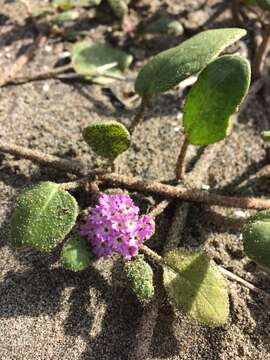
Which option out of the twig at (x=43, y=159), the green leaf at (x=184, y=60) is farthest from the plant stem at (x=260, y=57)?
the twig at (x=43, y=159)

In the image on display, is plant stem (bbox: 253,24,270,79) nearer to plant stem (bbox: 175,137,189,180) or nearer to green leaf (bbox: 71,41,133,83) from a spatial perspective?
green leaf (bbox: 71,41,133,83)

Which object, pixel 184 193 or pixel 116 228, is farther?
pixel 184 193

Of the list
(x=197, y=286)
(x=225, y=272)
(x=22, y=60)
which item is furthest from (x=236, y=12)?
(x=197, y=286)

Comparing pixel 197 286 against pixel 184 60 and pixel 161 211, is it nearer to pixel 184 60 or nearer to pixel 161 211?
pixel 161 211

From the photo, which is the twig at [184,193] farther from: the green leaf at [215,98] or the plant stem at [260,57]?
the plant stem at [260,57]

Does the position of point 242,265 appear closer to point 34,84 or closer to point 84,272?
point 84,272

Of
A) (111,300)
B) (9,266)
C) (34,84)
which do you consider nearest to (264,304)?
(111,300)

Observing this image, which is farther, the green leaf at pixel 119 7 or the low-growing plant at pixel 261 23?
the green leaf at pixel 119 7
